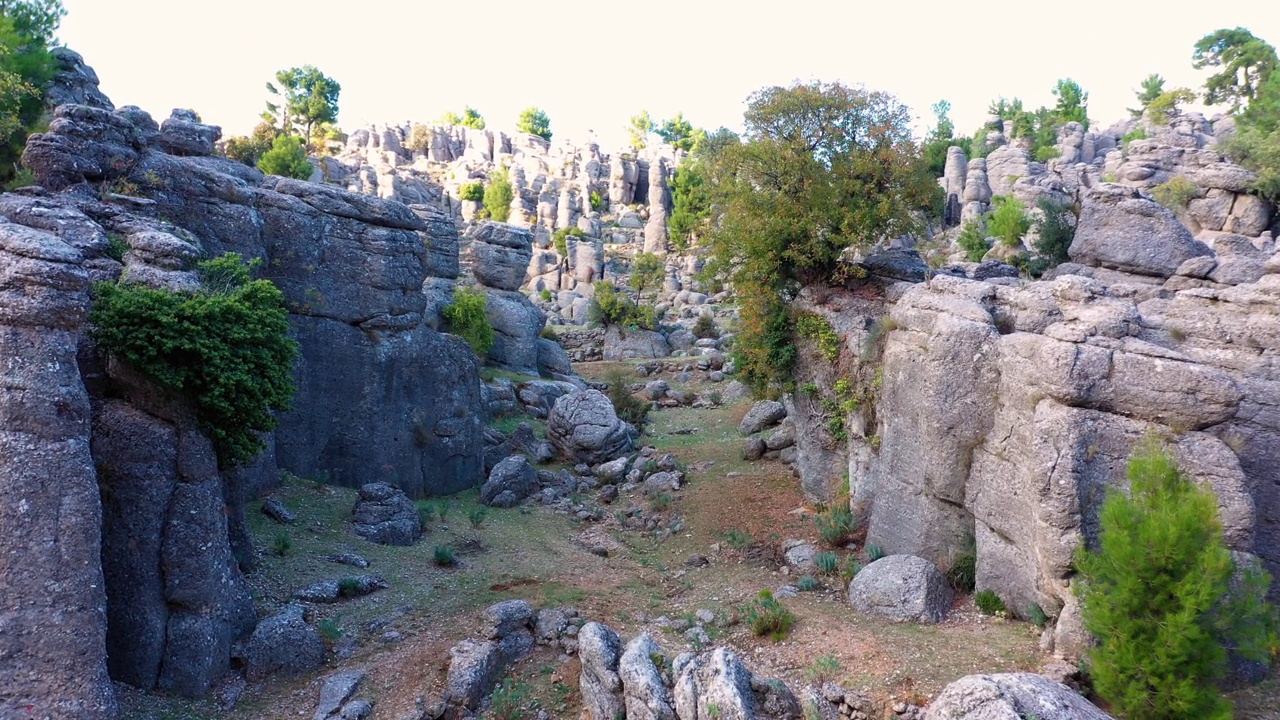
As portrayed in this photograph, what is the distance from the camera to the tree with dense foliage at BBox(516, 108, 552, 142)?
124250mm

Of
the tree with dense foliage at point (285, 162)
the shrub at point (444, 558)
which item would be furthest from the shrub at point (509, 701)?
the tree with dense foliage at point (285, 162)

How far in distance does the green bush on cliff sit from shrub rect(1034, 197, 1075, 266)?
81.8 feet

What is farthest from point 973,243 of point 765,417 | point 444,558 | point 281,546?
point 281,546

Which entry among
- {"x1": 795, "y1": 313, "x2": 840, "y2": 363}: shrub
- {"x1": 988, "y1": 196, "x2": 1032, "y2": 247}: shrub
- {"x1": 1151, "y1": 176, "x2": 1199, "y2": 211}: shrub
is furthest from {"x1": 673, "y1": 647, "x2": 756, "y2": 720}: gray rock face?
{"x1": 1151, "y1": 176, "x2": 1199, "y2": 211}: shrub

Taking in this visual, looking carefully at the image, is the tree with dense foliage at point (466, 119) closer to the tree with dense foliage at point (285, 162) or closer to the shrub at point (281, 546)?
the tree with dense foliage at point (285, 162)

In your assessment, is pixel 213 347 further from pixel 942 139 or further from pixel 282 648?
pixel 942 139

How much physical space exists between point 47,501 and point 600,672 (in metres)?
8.01

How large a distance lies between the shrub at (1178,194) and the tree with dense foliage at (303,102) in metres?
75.3

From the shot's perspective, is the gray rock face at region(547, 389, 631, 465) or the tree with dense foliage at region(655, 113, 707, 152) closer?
the gray rock face at region(547, 389, 631, 465)

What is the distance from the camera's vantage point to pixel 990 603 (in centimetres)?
1426

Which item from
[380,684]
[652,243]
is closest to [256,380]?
[380,684]

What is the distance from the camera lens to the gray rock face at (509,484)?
2312 cm

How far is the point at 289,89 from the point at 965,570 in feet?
279

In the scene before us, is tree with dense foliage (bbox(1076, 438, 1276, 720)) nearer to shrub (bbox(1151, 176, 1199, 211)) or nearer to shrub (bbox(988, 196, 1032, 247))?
shrub (bbox(988, 196, 1032, 247))
